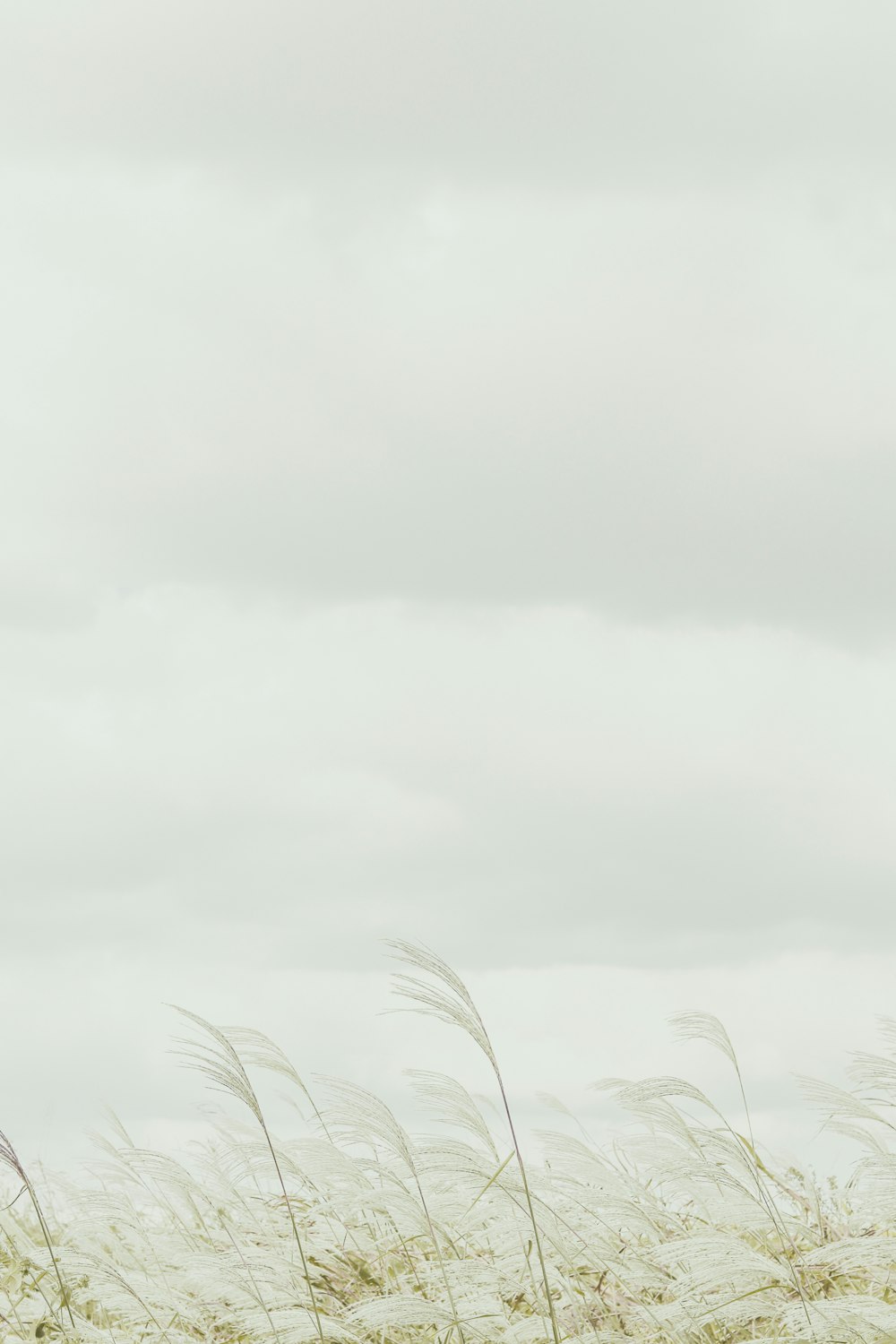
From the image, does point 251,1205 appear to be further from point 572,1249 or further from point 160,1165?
point 572,1249

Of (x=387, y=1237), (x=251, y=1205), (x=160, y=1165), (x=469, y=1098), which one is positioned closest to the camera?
(x=469, y=1098)

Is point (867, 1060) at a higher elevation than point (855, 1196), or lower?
higher

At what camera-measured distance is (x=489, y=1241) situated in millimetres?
4758

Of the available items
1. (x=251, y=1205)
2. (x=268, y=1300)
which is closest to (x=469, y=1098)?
(x=268, y=1300)

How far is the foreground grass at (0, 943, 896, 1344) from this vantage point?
11.6 ft

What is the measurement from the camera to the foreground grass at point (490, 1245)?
139 inches

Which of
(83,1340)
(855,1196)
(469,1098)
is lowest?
(83,1340)

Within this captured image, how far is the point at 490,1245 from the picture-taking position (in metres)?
4.74

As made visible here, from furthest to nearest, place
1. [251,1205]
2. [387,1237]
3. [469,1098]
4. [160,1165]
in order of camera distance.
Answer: [251,1205] → [387,1237] → [160,1165] → [469,1098]

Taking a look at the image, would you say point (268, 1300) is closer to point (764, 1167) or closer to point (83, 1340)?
point (83, 1340)

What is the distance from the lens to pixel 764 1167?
521 centimetres

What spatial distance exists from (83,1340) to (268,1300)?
1283mm

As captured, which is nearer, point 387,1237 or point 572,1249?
point 572,1249

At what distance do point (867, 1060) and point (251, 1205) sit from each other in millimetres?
3344
